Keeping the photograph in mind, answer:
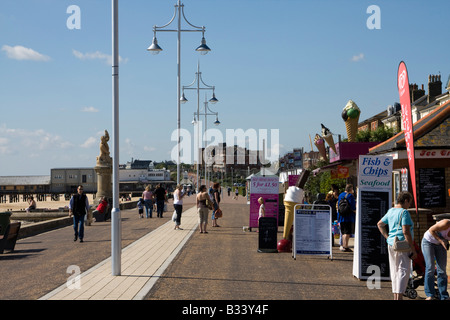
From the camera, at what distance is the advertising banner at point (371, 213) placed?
34.3 feet

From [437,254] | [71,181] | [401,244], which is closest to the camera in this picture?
[401,244]

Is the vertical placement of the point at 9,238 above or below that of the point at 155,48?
below

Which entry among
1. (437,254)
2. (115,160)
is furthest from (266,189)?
(437,254)

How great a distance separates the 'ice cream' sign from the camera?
10.6 m

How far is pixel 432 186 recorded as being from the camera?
1556cm

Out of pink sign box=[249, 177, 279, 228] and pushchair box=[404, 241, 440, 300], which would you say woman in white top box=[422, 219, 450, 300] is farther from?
pink sign box=[249, 177, 279, 228]

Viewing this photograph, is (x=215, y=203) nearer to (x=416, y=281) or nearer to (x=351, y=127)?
(x=351, y=127)

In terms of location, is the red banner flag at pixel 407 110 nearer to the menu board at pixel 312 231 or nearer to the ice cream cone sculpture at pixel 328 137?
the menu board at pixel 312 231

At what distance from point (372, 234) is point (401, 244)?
2629 millimetres

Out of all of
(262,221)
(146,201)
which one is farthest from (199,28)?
(262,221)

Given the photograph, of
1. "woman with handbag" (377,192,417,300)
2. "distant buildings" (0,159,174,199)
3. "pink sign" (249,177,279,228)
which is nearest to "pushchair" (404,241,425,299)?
"woman with handbag" (377,192,417,300)

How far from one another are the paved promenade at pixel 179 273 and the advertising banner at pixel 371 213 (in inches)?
15.4

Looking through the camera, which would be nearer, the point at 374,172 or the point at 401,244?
the point at 401,244

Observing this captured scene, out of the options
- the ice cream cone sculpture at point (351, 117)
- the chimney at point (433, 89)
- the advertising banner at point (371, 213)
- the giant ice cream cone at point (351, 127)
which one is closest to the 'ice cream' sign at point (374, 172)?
the advertising banner at point (371, 213)
